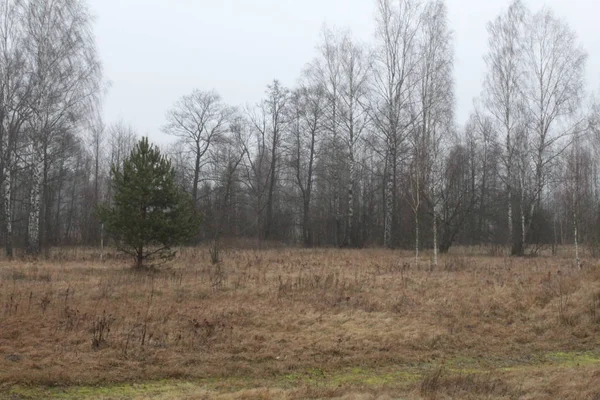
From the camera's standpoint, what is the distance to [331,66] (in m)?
34.4

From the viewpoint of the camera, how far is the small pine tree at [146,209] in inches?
620

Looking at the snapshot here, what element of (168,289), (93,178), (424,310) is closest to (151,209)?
(168,289)

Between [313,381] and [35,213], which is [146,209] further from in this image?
[313,381]

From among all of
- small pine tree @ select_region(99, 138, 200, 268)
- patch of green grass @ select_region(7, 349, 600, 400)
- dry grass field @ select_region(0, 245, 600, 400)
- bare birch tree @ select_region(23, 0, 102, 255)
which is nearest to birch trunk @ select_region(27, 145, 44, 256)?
bare birch tree @ select_region(23, 0, 102, 255)

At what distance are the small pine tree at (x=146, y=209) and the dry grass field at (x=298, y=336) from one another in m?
1.32

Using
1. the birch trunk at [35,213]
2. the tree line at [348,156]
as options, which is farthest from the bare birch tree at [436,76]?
the birch trunk at [35,213]

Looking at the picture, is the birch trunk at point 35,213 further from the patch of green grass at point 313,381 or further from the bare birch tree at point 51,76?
the patch of green grass at point 313,381

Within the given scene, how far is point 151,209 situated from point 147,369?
9695 millimetres

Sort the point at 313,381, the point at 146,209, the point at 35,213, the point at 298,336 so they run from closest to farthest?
the point at 313,381
the point at 298,336
the point at 146,209
the point at 35,213

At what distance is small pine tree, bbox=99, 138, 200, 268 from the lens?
51.7 ft

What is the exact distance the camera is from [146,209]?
16.1 metres

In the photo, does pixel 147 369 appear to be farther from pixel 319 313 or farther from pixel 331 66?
pixel 331 66

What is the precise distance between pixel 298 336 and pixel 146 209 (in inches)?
348

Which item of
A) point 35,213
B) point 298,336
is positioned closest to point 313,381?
point 298,336
